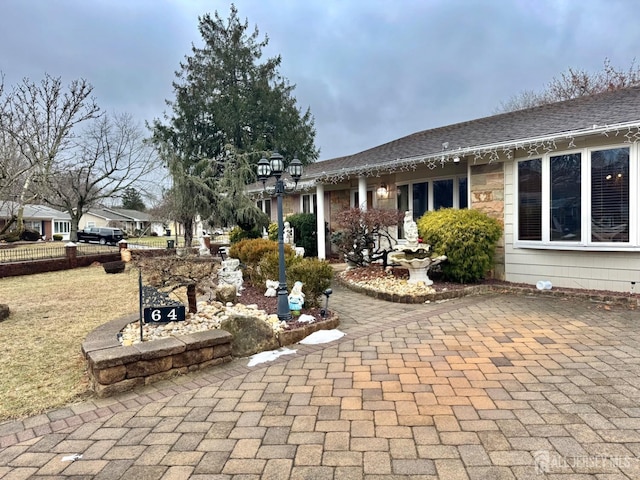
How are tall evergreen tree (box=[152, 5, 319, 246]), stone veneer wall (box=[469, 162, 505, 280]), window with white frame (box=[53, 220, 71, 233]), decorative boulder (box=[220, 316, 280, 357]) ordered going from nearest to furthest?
decorative boulder (box=[220, 316, 280, 357]) → stone veneer wall (box=[469, 162, 505, 280]) → tall evergreen tree (box=[152, 5, 319, 246]) → window with white frame (box=[53, 220, 71, 233])

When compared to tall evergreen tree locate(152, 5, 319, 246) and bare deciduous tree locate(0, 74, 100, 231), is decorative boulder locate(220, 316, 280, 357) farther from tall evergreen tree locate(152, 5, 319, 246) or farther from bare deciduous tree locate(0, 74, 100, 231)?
tall evergreen tree locate(152, 5, 319, 246)

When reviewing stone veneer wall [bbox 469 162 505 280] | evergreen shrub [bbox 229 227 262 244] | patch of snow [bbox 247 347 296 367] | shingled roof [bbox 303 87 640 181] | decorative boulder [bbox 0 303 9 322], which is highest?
shingled roof [bbox 303 87 640 181]

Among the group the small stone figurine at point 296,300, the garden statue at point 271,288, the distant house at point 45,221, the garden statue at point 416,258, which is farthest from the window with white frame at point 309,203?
the distant house at point 45,221

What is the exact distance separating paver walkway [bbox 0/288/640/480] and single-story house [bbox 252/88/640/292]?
2499 millimetres

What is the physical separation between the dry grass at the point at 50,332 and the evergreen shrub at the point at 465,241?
18.5 ft

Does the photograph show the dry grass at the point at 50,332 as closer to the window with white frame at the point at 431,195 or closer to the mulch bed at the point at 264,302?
the mulch bed at the point at 264,302

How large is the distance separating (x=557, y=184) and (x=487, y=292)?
7.50ft

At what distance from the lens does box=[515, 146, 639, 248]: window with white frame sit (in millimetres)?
5941

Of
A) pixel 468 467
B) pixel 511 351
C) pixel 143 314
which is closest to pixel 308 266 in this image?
pixel 143 314

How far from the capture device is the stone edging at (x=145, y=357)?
3.11 metres

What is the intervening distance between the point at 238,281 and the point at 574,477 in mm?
5530

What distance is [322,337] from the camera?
4477 mm

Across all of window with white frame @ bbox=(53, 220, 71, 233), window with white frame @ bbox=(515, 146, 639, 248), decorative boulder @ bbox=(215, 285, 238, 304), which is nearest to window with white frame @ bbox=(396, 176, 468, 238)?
window with white frame @ bbox=(515, 146, 639, 248)

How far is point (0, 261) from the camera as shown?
11.2m
